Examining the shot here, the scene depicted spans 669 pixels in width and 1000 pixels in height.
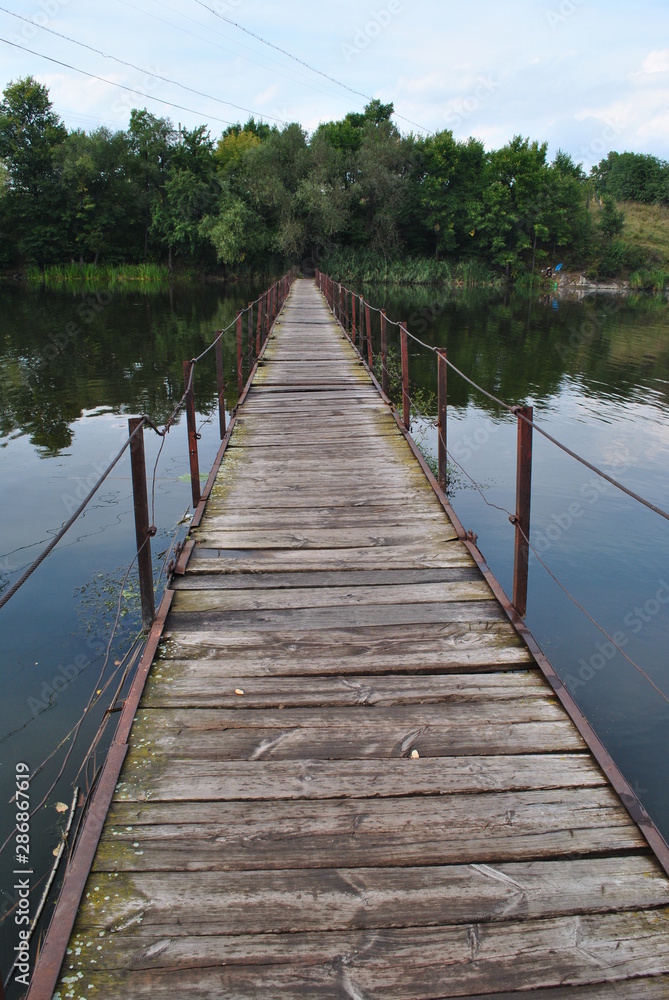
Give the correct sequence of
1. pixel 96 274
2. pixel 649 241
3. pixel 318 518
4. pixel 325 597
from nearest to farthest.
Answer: pixel 325 597 → pixel 318 518 → pixel 96 274 → pixel 649 241

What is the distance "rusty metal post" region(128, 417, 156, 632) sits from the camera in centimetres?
341

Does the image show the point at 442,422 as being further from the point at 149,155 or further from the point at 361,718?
the point at 149,155

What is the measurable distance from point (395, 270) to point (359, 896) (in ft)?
146

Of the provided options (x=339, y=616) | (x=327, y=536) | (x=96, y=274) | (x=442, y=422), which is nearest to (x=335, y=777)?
(x=339, y=616)

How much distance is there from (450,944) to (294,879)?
18.3 inches

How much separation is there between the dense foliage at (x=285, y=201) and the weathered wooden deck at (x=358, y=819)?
120 feet

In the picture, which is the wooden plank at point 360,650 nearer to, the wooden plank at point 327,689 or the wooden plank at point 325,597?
the wooden plank at point 327,689

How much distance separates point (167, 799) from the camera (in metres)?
2.33

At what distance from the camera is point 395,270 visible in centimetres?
4347

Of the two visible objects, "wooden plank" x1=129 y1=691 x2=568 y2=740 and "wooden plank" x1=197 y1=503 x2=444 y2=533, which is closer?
"wooden plank" x1=129 y1=691 x2=568 y2=740

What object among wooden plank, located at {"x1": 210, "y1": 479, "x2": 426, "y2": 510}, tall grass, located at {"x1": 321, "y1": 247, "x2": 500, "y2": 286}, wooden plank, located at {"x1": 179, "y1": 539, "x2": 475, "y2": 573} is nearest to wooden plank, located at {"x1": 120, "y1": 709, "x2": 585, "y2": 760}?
wooden plank, located at {"x1": 179, "y1": 539, "x2": 475, "y2": 573}

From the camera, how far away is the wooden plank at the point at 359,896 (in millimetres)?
1899

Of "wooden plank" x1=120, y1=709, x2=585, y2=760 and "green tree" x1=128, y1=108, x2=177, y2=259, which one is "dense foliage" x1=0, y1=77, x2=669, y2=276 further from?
"wooden plank" x1=120, y1=709, x2=585, y2=760

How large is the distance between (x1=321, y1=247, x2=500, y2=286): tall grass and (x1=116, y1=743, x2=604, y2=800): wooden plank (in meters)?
41.4
